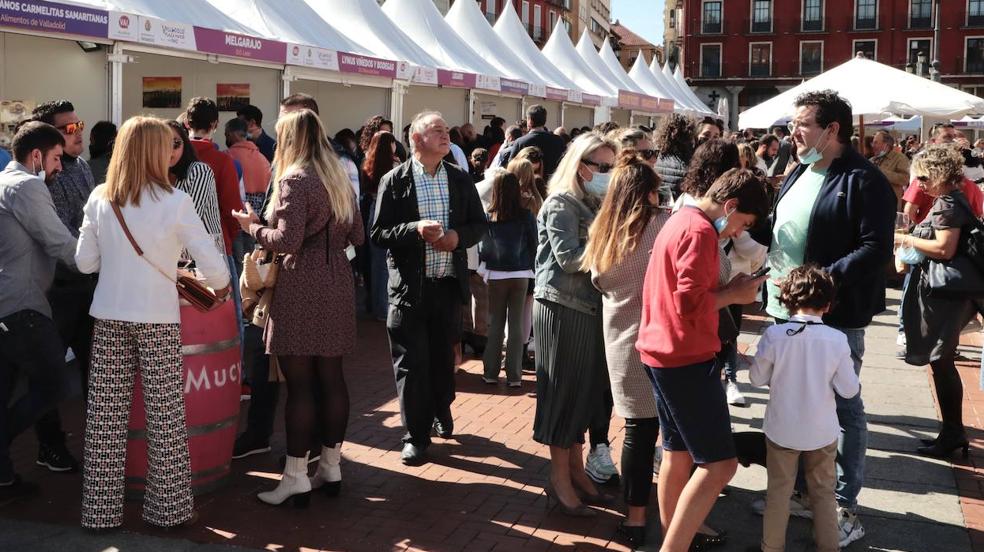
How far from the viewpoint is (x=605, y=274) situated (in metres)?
4.50

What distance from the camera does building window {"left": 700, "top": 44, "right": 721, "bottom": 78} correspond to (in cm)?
7100

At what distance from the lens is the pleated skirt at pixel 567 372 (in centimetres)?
479

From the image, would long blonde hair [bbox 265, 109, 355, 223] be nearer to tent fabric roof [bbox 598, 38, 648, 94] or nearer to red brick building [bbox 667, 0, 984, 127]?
tent fabric roof [bbox 598, 38, 648, 94]

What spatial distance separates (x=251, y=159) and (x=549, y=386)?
408cm

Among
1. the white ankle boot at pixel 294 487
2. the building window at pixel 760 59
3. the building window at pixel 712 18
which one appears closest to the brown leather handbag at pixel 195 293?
the white ankle boot at pixel 294 487

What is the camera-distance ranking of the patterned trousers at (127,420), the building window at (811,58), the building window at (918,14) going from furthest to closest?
the building window at (811,58)
the building window at (918,14)
the patterned trousers at (127,420)

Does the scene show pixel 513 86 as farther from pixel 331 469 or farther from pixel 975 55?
pixel 975 55

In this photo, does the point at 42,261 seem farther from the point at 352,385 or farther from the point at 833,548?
the point at 833,548

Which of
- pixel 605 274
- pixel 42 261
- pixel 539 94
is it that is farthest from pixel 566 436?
pixel 539 94

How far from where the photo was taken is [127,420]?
4570 mm

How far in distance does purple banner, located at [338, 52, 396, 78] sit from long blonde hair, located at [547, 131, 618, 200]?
7.63m

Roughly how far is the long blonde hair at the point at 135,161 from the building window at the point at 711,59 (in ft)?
230

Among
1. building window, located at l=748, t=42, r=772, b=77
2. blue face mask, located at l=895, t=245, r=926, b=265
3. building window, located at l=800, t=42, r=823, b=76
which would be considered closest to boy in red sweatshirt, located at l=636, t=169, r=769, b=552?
blue face mask, located at l=895, t=245, r=926, b=265

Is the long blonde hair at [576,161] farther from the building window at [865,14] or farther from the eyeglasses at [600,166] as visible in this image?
the building window at [865,14]
